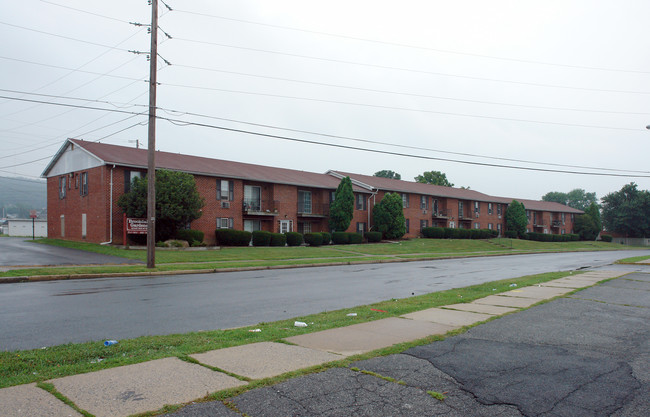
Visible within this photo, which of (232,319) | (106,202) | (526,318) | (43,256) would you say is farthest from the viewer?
(106,202)

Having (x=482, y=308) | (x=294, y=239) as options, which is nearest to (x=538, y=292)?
(x=482, y=308)

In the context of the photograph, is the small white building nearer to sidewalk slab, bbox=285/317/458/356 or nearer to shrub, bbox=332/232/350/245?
shrub, bbox=332/232/350/245

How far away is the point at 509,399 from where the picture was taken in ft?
14.1

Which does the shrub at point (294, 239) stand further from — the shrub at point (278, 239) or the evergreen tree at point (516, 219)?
the evergreen tree at point (516, 219)

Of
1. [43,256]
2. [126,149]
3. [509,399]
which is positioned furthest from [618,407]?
[126,149]

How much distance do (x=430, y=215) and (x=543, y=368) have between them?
54.3 metres

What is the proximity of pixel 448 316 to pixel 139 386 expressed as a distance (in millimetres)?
5586

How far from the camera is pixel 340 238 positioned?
141 ft

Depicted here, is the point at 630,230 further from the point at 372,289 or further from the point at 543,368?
the point at 543,368

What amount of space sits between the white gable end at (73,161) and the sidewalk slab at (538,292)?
2731cm

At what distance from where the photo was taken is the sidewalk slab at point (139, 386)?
4000 millimetres

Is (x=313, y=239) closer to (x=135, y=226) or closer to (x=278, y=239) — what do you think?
(x=278, y=239)

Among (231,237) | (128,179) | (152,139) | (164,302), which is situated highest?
(152,139)

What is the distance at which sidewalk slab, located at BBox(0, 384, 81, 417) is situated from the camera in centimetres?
380
